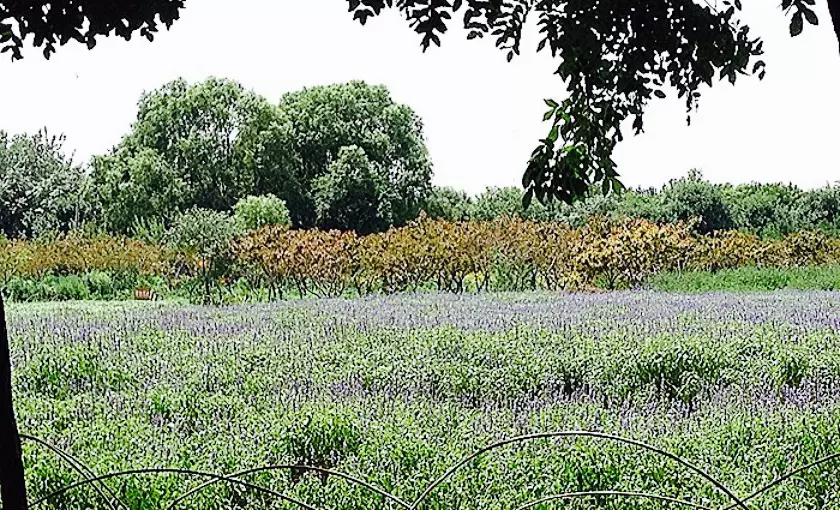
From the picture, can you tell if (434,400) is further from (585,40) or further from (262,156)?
(262,156)

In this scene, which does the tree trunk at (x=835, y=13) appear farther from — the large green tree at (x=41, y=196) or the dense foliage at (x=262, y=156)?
the large green tree at (x=41, y=196)

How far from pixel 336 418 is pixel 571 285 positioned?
5811mm

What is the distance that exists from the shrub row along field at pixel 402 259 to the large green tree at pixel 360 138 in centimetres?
118

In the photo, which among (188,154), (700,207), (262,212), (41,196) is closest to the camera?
(262,212)

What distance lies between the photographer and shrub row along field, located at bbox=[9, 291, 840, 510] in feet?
6.39

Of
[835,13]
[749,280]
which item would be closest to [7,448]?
[835,13]

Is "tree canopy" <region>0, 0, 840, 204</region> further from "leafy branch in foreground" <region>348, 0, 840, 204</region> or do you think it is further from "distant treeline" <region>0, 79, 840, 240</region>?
"distant treeline" <region>0, 79, 840, 240</region>

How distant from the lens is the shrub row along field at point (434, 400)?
1947 mm

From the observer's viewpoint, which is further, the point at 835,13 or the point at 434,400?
the point at 434,400

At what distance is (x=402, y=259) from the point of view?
24.9 feet

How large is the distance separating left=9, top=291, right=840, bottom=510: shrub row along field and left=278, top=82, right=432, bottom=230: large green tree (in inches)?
184

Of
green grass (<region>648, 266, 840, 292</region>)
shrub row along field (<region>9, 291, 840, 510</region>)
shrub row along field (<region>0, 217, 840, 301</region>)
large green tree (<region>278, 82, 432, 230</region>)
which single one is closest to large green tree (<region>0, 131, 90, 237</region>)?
shrub row along field (<region>0, 217, 840, 301</region>)

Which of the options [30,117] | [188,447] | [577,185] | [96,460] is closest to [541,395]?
[188,447]

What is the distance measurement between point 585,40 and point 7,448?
2.52 ft
